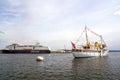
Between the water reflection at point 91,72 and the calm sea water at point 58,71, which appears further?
the water reflection at point 91,72

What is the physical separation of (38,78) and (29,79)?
80.0 inches

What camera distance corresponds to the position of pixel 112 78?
33.7 metres

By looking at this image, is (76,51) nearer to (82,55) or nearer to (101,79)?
(82,55)

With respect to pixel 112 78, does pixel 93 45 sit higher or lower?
higher

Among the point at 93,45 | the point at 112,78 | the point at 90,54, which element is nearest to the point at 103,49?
the point at 93,45

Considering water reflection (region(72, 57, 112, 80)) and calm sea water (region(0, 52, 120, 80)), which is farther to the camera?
water reflection (region(72, 57, 112, 80))

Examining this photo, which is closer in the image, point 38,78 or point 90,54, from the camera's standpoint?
point 38,78

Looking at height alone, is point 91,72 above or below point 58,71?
below

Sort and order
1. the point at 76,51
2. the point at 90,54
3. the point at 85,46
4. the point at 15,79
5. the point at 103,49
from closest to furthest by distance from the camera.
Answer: the point at 15,79 → the point at 76,51 → the point at 90,54 → the point at 85,46 → the point at 103,49

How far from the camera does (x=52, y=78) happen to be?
33.8 meters

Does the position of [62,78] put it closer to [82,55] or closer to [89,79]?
[89,79]

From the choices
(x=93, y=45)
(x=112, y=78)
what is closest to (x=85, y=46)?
(x=93, y=45)

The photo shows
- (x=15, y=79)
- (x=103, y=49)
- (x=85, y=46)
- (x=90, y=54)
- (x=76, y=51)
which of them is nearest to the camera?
(x=15, y=79)

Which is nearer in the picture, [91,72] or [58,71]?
[91,72]
